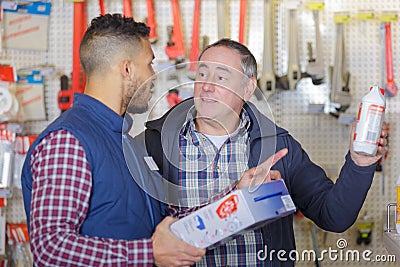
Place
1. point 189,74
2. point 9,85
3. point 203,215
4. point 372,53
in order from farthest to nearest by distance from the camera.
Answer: point 372,53 < point 9,85 < point 189,74 < point 203,215

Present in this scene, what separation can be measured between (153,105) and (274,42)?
162 centimetres

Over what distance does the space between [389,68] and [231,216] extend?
213 centimetres

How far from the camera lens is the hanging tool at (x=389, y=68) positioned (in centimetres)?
343

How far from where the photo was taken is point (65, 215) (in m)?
1.63

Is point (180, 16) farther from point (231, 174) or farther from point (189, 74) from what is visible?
point (231, 174)

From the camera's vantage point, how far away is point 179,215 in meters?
2.00

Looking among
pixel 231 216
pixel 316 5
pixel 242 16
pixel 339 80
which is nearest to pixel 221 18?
pixel 242 16

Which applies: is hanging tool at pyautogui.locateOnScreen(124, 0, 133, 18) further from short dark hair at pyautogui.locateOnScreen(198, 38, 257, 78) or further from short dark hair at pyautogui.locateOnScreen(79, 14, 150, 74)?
short dark hair at pyautogui.locateOnScreen(79, 14, 150, 74)

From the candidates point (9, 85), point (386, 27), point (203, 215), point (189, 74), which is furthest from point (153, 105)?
point (386, 27)

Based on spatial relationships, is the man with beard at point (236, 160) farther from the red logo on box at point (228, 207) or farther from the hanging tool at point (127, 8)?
the hanging tool at point (127, 8)

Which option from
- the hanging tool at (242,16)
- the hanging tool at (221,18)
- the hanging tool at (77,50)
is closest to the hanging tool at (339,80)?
the hanging tool at (242,16)

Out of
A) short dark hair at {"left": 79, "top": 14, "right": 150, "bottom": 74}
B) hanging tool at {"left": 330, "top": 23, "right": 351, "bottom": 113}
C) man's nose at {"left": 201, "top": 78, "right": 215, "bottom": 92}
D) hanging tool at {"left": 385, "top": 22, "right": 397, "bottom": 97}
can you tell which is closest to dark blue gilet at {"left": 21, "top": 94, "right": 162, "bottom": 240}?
short dark hair at {"left": 79, "top": 14, "right": 150, "bottom": 74}

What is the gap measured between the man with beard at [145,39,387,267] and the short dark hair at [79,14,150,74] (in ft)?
0.95

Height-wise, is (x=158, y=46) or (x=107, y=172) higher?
(x=158, y=46)
